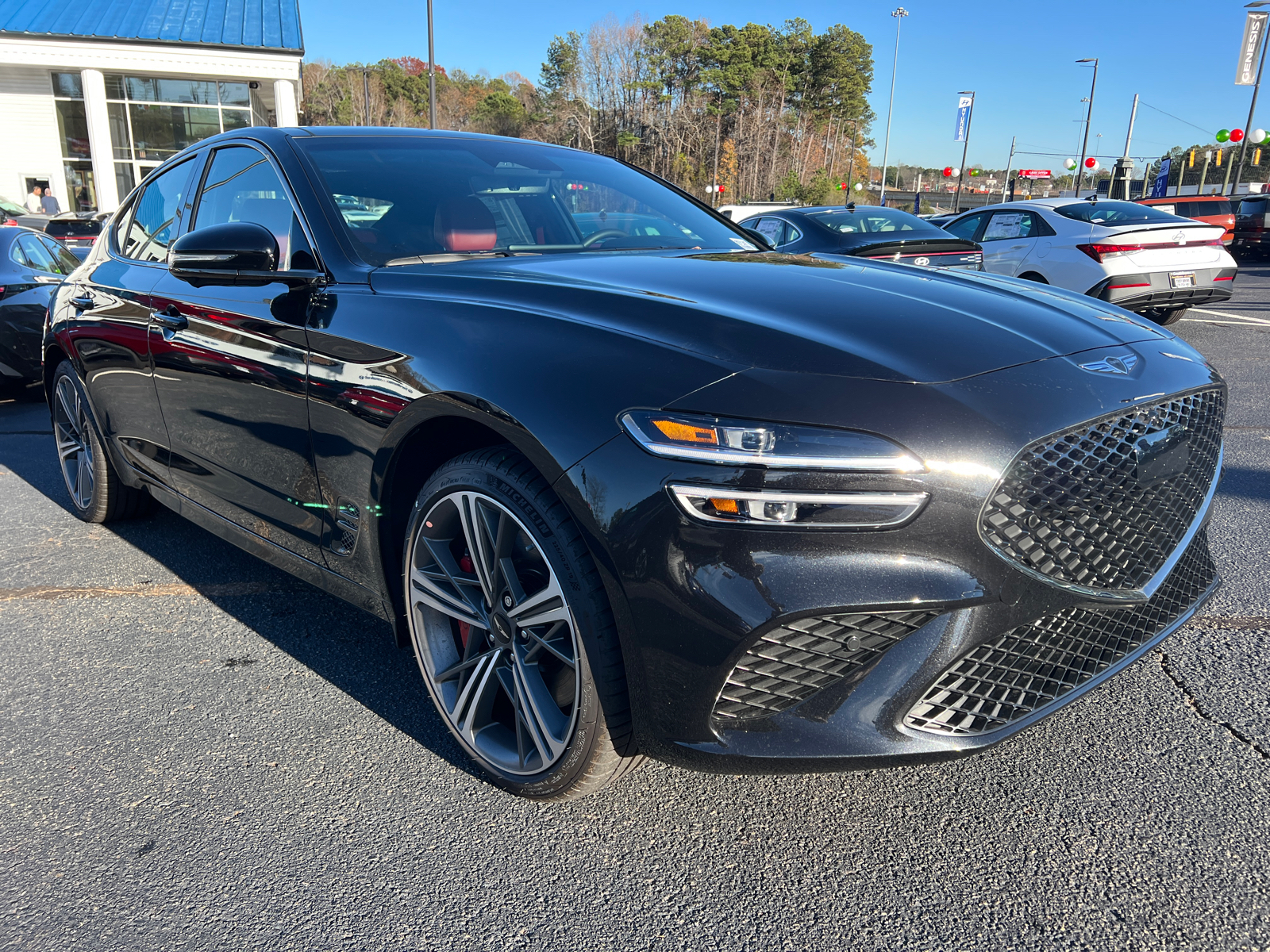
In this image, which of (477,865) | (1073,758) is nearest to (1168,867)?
(1073,758)

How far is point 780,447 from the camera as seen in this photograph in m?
1.59

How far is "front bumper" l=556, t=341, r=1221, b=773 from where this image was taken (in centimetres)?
158

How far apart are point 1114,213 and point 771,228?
3775 millimetres

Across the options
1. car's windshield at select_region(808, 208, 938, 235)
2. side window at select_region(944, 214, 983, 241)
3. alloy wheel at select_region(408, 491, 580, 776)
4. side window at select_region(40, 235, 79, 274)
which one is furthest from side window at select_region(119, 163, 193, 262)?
side window at select_region(944, 214, 983, 241)

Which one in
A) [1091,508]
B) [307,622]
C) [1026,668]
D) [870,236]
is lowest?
[307,622]

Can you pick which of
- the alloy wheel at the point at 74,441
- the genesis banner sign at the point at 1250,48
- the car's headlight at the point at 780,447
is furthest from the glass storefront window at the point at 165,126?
the genesis banner sign at the point at 1250,48

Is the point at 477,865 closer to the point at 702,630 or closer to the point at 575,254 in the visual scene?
the point at 702,630

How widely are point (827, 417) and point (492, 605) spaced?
3.04 ft

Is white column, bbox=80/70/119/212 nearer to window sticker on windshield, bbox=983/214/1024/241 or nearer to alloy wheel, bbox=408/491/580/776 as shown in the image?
window sticker on windshield, bbox=983/214/1024/241

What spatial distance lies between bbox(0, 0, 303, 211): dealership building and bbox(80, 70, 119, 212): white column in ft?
0.10

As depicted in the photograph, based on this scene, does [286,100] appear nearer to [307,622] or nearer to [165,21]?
[165,21]

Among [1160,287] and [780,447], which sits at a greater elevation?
[780,447]

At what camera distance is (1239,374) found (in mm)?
7438

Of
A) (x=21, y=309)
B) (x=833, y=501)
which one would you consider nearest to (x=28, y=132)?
(x=21, y=309)
